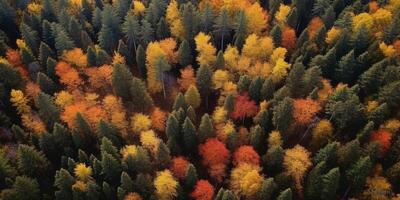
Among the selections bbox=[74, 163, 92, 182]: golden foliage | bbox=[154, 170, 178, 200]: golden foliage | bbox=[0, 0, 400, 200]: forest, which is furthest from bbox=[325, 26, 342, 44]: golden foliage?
bbox=[74, 163, 92, 182]: golden foliage

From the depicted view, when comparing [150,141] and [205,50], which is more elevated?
[205,50]

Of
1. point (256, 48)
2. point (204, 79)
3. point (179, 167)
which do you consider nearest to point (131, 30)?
point (204, 79)

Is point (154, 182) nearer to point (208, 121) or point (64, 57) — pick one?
point (208, 121)

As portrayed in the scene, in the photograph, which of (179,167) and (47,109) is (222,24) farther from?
(47,109)

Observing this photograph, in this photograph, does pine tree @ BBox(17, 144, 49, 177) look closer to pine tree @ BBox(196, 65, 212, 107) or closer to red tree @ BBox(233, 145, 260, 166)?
pine tree @ BBox(196, 65, 212, 107)

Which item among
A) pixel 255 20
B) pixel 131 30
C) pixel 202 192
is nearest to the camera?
pixel 202 192

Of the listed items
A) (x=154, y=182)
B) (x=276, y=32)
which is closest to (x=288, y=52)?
(x=276, y=32)

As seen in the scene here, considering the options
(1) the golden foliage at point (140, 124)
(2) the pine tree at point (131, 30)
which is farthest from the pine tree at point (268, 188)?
(2) the pine tree at point (131, 30)
